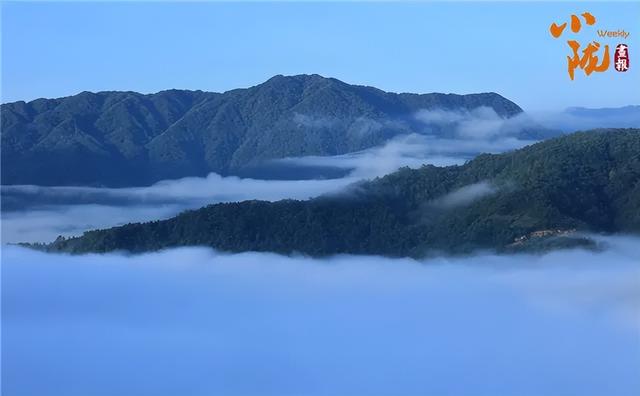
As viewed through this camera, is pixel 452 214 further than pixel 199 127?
No

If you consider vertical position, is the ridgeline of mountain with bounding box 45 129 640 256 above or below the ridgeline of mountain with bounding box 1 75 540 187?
below

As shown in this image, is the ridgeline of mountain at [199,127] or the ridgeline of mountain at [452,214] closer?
the ridgeline of mountain at [452,214]

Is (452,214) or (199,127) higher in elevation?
(199,127)

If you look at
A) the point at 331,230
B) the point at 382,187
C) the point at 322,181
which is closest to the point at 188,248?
the point at 331,230

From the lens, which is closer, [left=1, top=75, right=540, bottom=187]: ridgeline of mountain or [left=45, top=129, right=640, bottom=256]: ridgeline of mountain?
[left=45, top=129, right=640, bottom=256]: ridgeline of mountain

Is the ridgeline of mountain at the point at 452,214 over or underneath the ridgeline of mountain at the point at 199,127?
underneath
